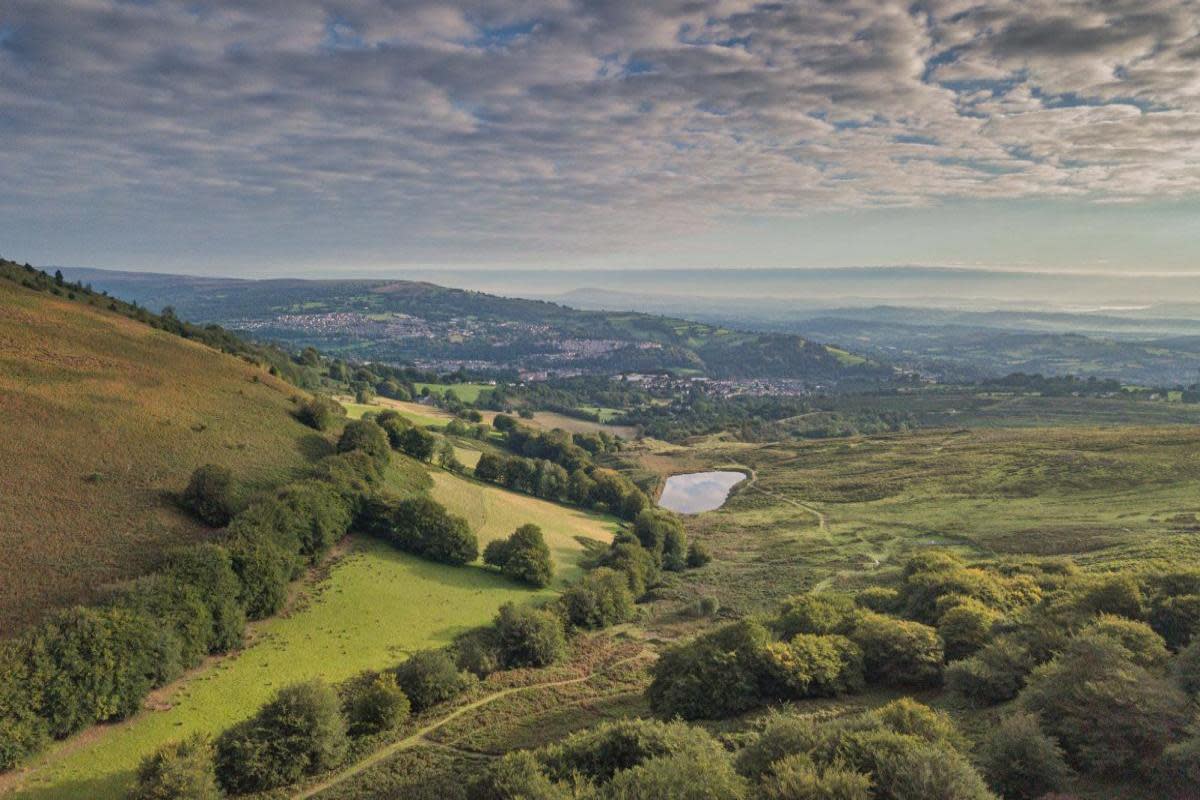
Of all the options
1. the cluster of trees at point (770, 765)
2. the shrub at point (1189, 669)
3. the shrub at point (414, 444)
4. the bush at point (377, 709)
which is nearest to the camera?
the cluster of trees at point (770, 765)

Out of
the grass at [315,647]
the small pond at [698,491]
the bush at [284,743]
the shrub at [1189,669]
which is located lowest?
the small pond at [698,491]

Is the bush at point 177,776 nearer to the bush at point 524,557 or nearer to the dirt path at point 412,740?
the dirt path at point 412,740

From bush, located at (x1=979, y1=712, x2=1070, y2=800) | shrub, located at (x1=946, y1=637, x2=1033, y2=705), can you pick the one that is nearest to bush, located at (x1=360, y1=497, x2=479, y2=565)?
shrub, located at (x1=946, y1=637, x2=1033, y2=705)

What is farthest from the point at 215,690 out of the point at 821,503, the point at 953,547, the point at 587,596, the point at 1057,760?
the point at 821,503

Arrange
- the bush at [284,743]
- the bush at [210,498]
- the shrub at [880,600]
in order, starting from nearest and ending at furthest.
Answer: the bush at [284,743] < the shrub at [880,600] < the bush at [210,498]

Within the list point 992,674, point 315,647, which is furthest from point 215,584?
point 992,674

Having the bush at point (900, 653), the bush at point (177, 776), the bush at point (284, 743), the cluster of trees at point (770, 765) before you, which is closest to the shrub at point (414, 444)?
the bush at point (284, 743)

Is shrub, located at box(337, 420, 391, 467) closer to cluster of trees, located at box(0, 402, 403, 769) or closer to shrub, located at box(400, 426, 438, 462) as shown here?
cluster of trees, located at box(0, 402, 403, 769)
